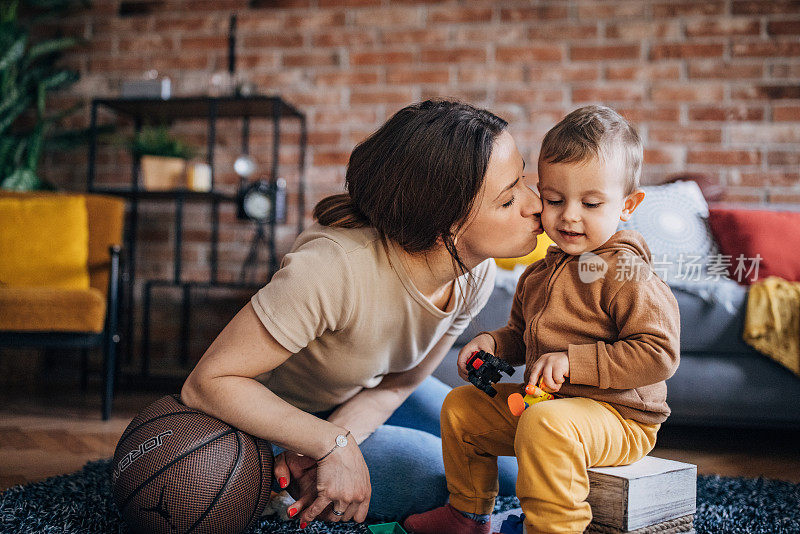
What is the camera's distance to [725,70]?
9.27 ft

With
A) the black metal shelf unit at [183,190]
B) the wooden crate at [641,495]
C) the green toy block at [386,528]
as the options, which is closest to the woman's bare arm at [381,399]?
the green toy block at [386,528]

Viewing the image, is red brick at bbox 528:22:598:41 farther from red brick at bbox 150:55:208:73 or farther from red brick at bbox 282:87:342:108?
red brick at bbox 150:55:208:73

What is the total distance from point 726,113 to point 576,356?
233 cm

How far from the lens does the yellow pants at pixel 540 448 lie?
91 centimetres

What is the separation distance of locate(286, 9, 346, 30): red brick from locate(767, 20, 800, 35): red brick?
75.6 inches

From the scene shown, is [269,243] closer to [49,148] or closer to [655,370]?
[49,148]

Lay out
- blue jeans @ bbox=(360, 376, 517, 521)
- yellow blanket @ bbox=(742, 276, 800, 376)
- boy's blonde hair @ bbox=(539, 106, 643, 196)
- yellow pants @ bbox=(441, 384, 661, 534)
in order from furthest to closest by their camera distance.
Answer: yellow blanket @ bbox=(742, 276, 800, 376) → blue jeans @ bbox=(360, 376, 517, 521) → boy's blonde hair @ bbox=(539, 106, 643, 196) → yellow pants @ bbox=(441, 384, 661, 534)

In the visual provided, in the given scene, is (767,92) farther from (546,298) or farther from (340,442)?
(340,442)

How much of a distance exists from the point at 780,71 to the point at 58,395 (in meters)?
3.38

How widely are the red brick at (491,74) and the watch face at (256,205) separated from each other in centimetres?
106

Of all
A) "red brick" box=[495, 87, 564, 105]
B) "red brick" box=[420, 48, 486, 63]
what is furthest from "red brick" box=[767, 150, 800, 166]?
"red brick" box=[420, 48, 486, 63]

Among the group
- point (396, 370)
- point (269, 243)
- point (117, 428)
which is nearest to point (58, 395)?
point (117, 428)

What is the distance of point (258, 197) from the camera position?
2.79 m

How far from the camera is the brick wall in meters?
2.82
